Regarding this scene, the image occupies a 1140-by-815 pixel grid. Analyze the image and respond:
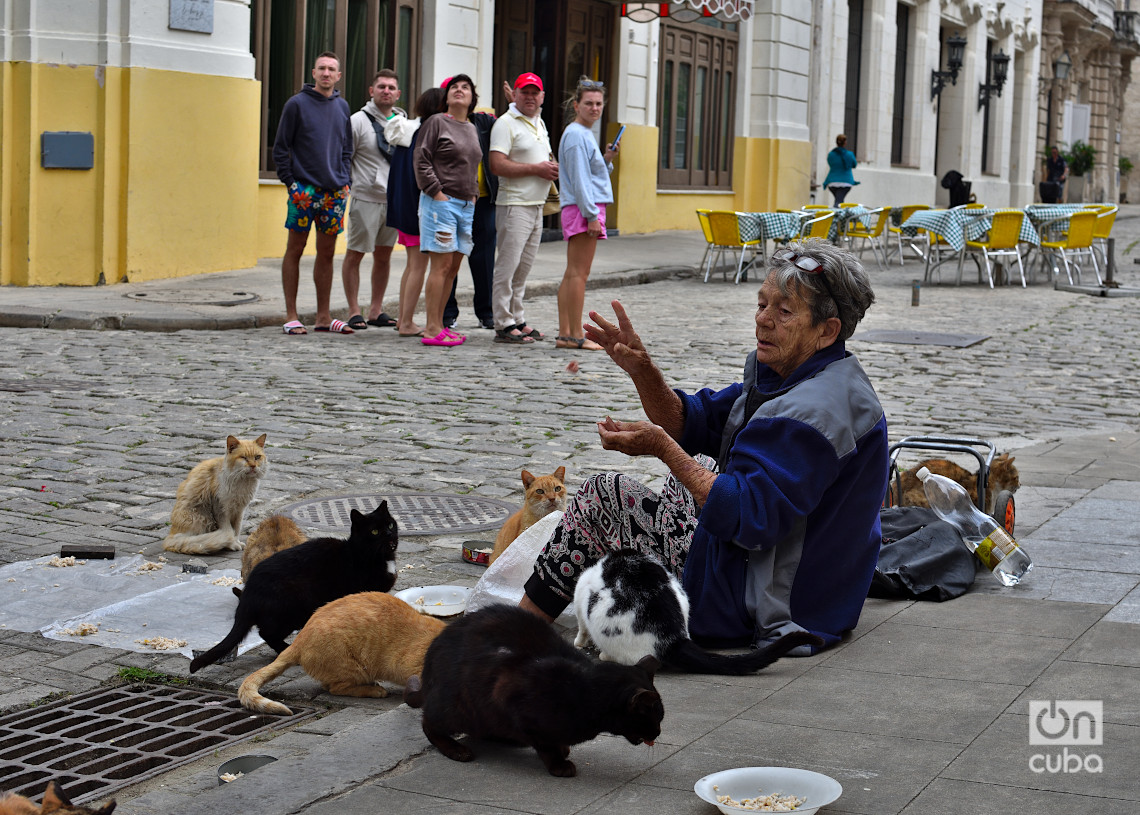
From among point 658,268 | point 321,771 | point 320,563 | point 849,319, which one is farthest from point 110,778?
point 658,268

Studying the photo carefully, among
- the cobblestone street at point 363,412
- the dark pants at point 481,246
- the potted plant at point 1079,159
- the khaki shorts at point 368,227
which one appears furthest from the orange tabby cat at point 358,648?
the potted plant at point 1079,159

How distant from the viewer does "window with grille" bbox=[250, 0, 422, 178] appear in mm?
17062

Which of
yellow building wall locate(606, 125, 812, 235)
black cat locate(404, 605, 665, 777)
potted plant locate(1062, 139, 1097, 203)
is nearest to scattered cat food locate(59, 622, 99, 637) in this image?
black cat locate(404, 605, 665, 777)

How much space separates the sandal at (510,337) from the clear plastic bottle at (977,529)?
6722 millimetres

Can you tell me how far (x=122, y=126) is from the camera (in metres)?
14.4

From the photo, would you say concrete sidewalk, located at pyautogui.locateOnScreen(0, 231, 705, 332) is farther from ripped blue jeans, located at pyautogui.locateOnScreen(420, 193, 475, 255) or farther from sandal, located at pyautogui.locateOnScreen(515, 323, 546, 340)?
ripped blue jeans, located at pyautogui.locateOnScreen(420, 193, 475, 255)

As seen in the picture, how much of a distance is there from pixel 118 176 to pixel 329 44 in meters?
4.30

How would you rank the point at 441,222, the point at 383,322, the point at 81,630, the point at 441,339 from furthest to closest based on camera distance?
the point at 383,322, the point at 441,339, the point at 441,222, the point at 81,630

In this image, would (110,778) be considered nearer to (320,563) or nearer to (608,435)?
(320,563)

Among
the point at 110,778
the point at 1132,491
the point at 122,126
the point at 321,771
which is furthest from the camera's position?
the point at 122,126

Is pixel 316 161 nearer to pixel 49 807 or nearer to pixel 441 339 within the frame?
pixel 441 339

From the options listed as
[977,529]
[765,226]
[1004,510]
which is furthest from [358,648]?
[765,226]

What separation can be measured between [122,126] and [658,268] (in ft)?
26.0

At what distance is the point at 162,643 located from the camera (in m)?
4.45
